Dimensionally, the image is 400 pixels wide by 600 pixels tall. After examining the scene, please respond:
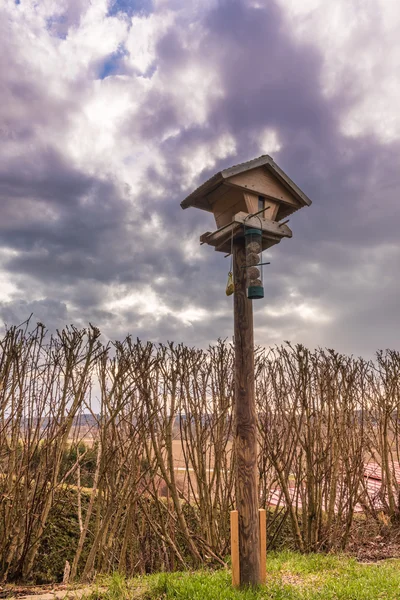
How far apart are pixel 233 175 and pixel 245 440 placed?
2.67m

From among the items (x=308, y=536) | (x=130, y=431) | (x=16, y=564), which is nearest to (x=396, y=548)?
(x=308, y=536)

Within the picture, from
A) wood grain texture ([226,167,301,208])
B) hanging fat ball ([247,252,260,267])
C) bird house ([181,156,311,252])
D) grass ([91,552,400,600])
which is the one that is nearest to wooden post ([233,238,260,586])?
hanging fat ball ([247,252,260,267])

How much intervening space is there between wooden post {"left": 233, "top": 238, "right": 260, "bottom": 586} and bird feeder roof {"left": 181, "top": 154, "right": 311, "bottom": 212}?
0.89m

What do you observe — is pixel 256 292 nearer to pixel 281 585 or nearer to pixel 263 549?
pixel 263 549

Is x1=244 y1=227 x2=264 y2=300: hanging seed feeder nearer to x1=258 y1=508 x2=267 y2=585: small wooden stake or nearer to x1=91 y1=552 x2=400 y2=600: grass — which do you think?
x1=258 y1=508 x2=267 y2=585: small wooden stake

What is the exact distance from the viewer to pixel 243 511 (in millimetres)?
4324

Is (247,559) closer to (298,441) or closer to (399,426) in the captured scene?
(298,441)

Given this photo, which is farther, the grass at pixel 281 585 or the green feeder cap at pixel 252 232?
the green feeder cap at pixel 252 232

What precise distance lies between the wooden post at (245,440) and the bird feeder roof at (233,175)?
2.91ft

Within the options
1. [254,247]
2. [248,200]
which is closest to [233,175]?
[248,200]

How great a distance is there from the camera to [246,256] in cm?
471

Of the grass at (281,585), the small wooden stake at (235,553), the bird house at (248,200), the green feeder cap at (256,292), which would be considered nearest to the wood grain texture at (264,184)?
the bird house at (248,200)

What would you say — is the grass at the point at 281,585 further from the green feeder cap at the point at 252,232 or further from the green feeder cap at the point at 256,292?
the green feeder cap at the point at 252,232

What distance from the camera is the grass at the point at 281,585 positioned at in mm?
4043
